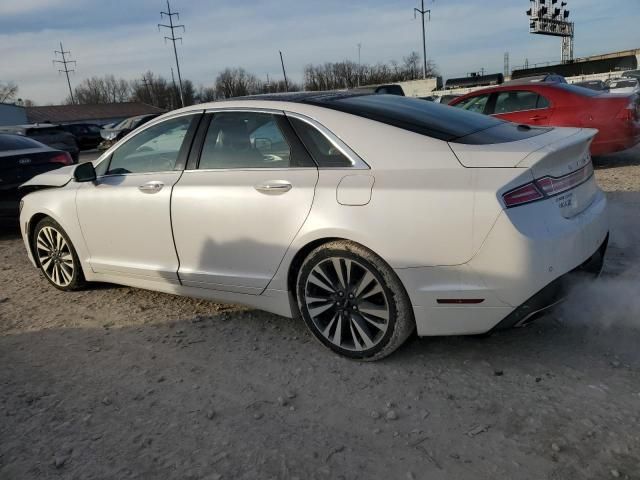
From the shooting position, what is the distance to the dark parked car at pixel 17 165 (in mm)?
7012

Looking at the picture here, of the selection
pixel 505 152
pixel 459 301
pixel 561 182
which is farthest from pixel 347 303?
pixel 561 182

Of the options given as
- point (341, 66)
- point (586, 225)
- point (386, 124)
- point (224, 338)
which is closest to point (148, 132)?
point (224, 338)

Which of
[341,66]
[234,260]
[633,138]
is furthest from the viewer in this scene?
[341,66]

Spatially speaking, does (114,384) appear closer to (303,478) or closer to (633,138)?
(303,478)

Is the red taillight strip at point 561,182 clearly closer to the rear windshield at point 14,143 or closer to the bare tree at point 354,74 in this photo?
the rear windshield at point 14,143

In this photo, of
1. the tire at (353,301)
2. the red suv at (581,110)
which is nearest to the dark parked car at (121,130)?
the red suv at (581,110)

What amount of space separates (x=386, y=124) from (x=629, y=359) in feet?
6.09

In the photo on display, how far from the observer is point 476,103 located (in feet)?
31.5

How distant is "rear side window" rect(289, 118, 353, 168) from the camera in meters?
3.11

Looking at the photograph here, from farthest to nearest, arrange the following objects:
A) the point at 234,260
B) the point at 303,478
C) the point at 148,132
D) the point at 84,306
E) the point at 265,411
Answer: the point at 84,306, the point at 148,132, the point at 234,260, the point at 265,411, the point at 303,478

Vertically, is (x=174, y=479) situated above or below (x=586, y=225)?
below

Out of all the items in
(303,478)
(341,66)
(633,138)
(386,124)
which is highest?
(341,66)

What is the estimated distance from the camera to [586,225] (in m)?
2.93

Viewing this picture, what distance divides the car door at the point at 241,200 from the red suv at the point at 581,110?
609 centimetres
